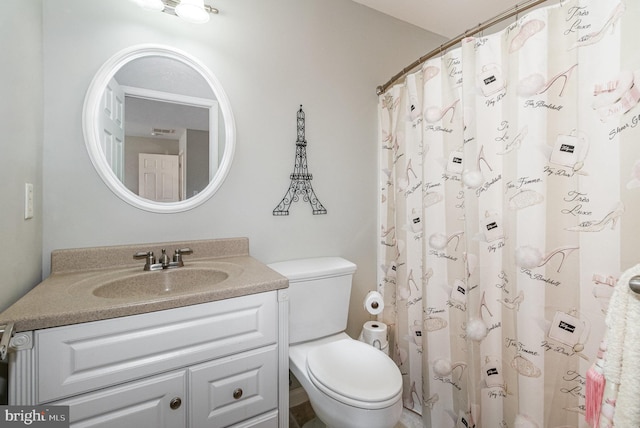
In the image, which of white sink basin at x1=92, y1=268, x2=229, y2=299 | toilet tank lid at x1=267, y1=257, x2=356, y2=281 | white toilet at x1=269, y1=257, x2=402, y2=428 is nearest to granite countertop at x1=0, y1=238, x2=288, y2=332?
white sink basin at x1=92, y1=268, x2=229, y2=299

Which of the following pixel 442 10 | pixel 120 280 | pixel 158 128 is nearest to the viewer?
pixel 120 280

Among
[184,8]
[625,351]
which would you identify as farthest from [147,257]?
[625,351]

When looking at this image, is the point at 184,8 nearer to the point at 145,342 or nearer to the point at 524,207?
the point at 145,342

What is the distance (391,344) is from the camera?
194 cm

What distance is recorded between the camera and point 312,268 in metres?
1.53

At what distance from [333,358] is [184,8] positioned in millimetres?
1754

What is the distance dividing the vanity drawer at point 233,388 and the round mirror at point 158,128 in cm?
77

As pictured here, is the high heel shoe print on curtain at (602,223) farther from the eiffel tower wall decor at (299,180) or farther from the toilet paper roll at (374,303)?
the eiffel tower wall decor at (299,180)

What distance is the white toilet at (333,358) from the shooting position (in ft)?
3.41

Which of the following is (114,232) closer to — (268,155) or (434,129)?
(268,155)

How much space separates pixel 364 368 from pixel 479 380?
1.84 feet

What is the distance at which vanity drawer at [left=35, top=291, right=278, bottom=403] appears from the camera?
80 centimetres

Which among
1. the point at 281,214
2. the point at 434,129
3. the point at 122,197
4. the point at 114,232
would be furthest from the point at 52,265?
the point at 434,129

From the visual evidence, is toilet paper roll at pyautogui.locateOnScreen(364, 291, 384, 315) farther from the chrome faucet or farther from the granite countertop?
the chrome faucet
